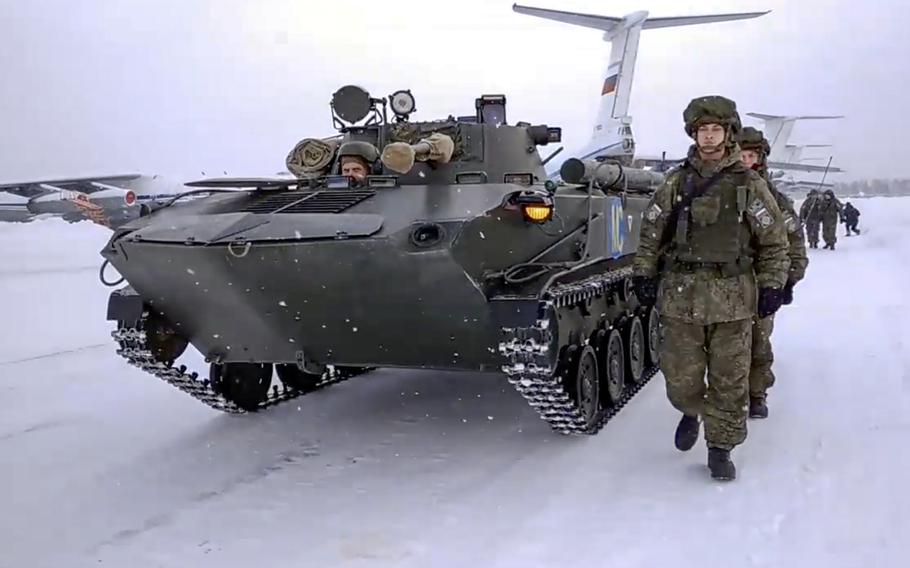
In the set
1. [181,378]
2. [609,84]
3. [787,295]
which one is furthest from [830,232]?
[181,378]

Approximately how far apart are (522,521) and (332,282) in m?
1.69

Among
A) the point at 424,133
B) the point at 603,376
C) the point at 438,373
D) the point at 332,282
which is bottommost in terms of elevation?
the point at 438,373

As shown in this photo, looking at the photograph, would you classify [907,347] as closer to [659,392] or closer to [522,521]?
[659,392]

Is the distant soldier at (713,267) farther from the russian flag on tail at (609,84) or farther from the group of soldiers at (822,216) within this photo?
the russian flag on tail at (609,84)

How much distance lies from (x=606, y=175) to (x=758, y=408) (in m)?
1.99

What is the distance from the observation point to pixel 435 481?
16.2 feet

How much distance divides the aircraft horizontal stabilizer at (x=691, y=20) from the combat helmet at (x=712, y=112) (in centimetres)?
3045

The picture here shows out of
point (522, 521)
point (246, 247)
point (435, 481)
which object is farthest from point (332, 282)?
point (522, 521)

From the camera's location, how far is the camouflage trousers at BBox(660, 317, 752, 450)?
15.3 ft

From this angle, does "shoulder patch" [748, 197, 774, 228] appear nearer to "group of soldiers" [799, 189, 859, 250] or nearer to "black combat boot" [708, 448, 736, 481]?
"black combat boot" [708, 448, 736, 481]

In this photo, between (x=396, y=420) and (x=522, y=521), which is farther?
(x=396, y=420)

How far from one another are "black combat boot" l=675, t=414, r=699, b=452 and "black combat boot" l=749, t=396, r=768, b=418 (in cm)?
93

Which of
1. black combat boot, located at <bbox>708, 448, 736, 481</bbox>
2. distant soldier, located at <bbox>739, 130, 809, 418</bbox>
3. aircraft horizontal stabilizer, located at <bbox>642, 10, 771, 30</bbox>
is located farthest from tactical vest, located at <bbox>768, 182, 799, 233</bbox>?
aircraft horizontal stabilizer, located at <bbox>642, 10, 771, 30</bbox>

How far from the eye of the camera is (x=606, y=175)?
6.58 meters
